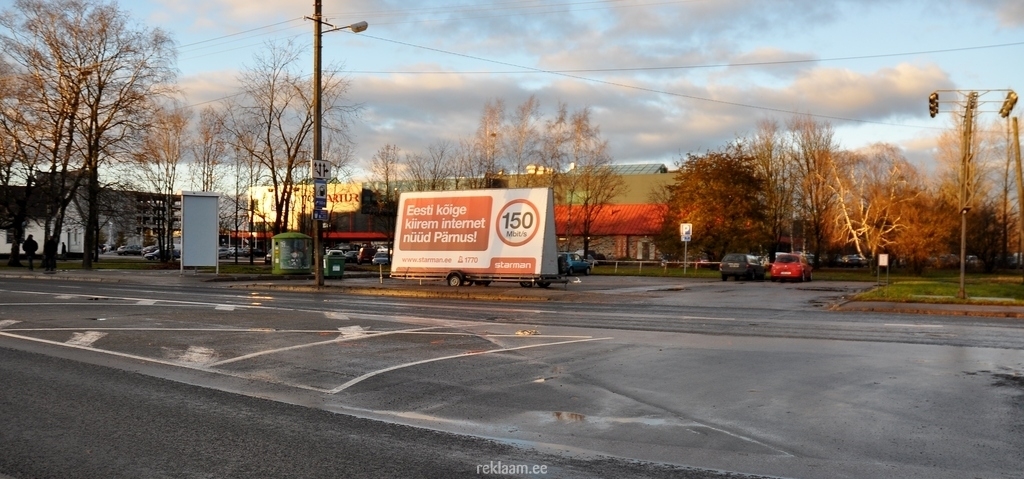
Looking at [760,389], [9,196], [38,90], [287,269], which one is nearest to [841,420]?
[760,389]

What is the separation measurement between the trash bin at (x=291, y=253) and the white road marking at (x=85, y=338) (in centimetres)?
2485

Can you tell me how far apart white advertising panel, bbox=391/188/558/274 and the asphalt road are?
11512 mm

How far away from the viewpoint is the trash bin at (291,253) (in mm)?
38625

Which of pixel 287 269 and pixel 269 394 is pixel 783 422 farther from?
pixel 287 269

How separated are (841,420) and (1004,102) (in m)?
26.9

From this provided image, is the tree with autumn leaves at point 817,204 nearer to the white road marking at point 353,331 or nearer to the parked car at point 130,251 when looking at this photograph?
the white road marking at point 353,331

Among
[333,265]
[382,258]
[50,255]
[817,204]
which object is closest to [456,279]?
[333,265]

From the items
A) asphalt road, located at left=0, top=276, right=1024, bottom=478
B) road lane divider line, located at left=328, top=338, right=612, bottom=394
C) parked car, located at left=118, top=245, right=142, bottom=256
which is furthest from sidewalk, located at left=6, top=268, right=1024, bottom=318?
parked car, located at left=118, top=245, right=142, bottom=256

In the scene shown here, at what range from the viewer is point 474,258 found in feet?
98.4

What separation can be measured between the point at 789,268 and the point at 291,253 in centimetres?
2459

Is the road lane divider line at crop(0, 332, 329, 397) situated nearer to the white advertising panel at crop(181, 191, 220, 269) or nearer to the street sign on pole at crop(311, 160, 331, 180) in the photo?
the street sign on pole at crop(311, 160, 331, 180)

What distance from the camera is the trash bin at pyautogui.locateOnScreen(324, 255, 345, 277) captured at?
125ft

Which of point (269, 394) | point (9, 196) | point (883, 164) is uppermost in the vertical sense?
point (883, 164)

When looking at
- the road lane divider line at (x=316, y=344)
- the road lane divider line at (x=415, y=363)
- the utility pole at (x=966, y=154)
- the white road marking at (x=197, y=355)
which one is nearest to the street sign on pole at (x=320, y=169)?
the road lane divider line at (x=316, y=344)
